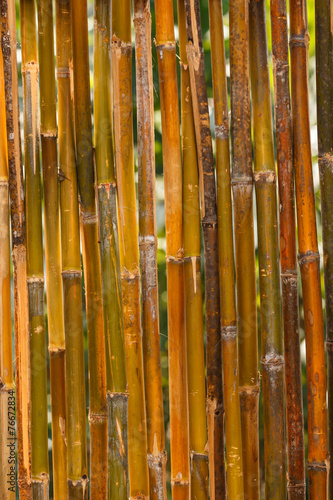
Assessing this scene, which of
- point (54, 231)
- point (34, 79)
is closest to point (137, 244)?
point (54, 231)

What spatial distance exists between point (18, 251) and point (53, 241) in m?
0.07

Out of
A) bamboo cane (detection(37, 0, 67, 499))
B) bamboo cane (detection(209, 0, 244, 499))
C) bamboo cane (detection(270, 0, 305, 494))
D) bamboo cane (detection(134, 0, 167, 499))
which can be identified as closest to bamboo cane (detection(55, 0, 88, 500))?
bamboo cane (detection(37, 0, 67, 499))

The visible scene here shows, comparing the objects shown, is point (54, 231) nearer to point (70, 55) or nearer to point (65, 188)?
point (65, 188)

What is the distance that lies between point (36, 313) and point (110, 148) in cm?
34

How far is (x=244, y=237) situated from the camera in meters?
0.84

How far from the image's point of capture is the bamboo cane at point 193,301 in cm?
84

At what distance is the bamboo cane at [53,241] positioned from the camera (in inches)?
33.5

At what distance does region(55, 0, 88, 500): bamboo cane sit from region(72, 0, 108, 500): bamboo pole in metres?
0.02

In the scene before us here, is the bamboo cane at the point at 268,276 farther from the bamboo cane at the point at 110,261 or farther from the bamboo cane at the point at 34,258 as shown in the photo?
the bamboo cane at the point at 34,258

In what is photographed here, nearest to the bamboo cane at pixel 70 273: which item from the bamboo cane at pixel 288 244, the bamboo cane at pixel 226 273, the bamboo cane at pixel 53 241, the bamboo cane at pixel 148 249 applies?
the bamboo cane at pixel 53 241

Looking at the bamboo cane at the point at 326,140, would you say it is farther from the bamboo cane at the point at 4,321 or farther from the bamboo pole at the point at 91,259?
the bamboo cane at the point at 4,321

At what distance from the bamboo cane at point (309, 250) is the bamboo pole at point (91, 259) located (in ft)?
1.25

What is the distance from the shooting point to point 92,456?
0.86 metres

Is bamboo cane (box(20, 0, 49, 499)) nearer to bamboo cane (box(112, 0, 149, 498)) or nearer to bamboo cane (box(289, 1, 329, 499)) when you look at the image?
bamboo cane (box(112, 0, 149, 498))
